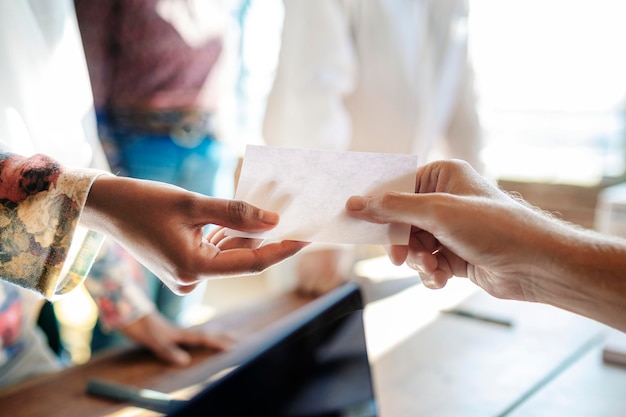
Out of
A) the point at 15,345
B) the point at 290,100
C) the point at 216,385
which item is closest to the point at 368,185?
the point at 216,385

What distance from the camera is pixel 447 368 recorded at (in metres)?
0.84

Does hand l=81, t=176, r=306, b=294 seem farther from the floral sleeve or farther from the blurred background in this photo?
the blurred background

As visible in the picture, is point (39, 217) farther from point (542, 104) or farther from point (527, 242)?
point (542, 104)

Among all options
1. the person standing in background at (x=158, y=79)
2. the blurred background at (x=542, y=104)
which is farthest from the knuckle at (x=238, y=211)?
the blurred background at (x=542, y=104)

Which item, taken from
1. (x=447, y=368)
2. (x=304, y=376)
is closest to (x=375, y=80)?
(x=447, y=368)

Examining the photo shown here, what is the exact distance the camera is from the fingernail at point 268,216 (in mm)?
550

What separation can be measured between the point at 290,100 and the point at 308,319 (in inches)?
28.8

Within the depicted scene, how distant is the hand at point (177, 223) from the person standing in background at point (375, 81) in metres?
0.74

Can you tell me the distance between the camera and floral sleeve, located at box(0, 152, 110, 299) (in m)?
0.56

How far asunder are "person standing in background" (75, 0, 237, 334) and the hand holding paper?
512mm

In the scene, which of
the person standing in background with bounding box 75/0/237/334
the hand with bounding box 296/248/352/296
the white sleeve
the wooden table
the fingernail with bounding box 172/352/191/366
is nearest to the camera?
the wooden table

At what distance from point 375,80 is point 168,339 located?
0.94 meters

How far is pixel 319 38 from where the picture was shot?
1.36 metres

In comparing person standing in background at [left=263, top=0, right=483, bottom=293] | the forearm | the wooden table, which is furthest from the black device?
person standing in background at [left=263, top=0, right=483, bottom=293]
